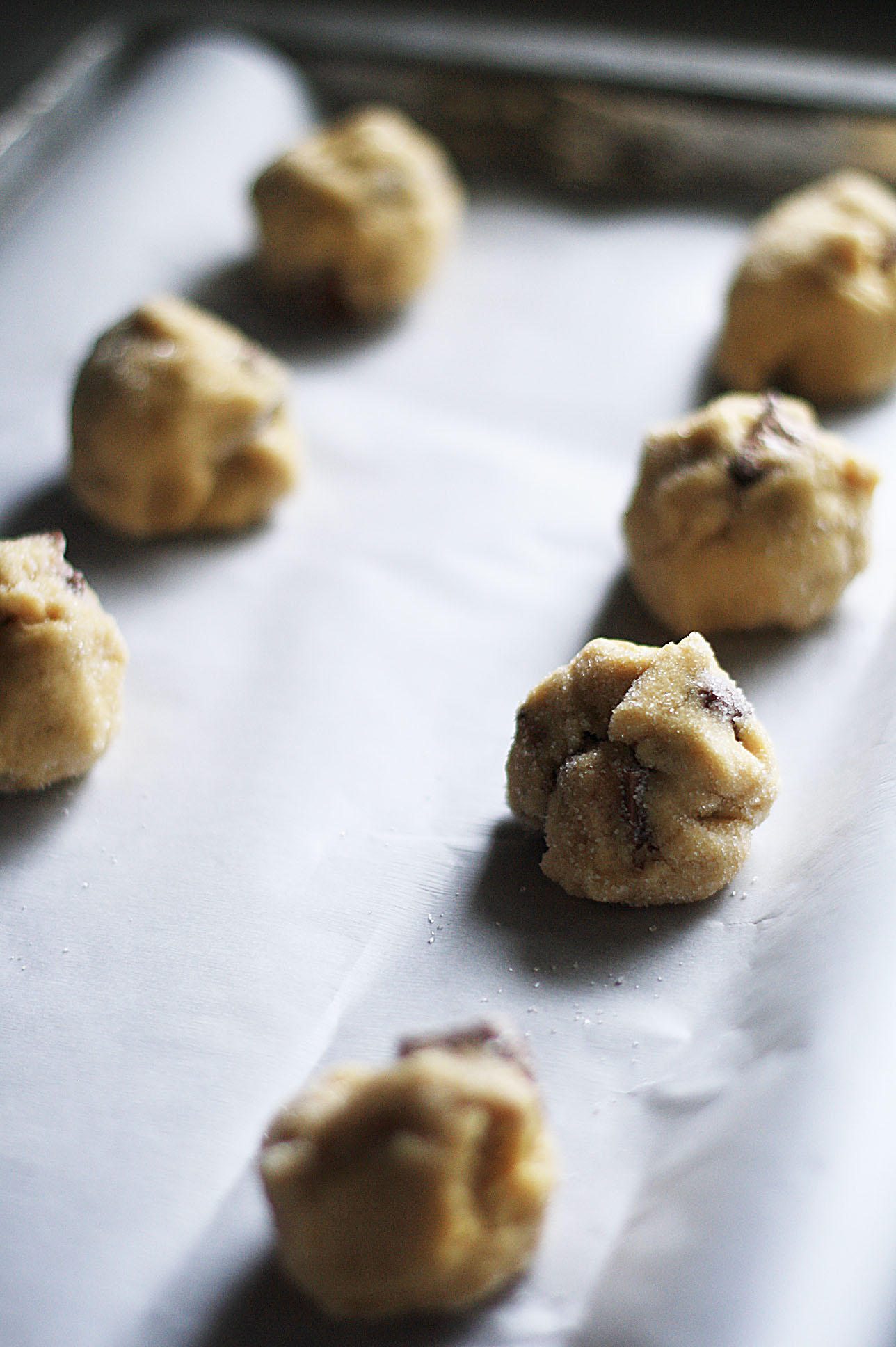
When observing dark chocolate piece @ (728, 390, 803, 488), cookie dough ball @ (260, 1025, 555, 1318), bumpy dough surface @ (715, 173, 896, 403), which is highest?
cookie dough ball @ (260, 1025, 555, 1318)

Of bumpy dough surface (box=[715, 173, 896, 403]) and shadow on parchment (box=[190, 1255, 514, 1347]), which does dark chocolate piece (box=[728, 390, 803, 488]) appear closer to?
bumpy dough surface (box=[715, 173, 896, 403])

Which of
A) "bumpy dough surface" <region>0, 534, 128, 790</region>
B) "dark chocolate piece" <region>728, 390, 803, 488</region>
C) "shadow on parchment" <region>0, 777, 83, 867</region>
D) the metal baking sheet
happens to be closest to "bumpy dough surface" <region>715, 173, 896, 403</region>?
the metal baking sheet

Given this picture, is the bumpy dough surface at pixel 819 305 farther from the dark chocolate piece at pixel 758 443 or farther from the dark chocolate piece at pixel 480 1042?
the dark chocolate piece at pixel 480 1042

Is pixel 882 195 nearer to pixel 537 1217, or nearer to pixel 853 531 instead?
pixel 853 531

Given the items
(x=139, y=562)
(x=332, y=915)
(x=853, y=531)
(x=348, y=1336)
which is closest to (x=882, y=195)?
(x=853, y=531)

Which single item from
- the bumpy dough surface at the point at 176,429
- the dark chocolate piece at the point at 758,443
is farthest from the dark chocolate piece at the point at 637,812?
the bumpy dough surface at the point at 176,429

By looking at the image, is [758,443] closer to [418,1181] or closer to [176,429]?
[176,429]
